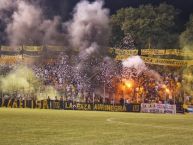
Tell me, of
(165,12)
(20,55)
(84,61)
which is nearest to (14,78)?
(20,55)

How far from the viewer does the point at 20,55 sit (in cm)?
7462

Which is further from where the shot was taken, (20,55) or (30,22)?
(20,55)

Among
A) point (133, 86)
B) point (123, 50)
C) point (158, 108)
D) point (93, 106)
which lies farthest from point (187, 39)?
point (93, 106)

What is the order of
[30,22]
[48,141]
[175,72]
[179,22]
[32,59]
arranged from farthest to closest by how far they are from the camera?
[179,22], [175,72], [32,59], [30,22], [48,141]

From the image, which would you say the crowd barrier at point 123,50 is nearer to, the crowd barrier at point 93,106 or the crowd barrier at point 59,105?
the crowd barrier at point 59,105

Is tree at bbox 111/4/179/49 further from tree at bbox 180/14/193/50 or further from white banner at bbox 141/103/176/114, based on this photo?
white banner at bbox 141/103/176/114

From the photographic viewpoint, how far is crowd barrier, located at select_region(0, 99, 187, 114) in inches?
2360

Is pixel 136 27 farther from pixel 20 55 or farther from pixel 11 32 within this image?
pixel 11 32

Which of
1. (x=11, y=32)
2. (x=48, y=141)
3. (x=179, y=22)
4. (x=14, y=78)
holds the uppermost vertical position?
(x=179, y=22)

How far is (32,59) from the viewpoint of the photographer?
71.2 m

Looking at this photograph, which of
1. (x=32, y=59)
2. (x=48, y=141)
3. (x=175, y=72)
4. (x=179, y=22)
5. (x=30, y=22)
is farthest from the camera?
(x=179, y=22)

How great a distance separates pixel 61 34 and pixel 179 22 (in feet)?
98.7

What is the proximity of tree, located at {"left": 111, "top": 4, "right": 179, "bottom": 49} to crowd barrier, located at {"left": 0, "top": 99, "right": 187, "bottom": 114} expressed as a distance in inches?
896

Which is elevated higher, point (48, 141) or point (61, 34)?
point (61, 34)
